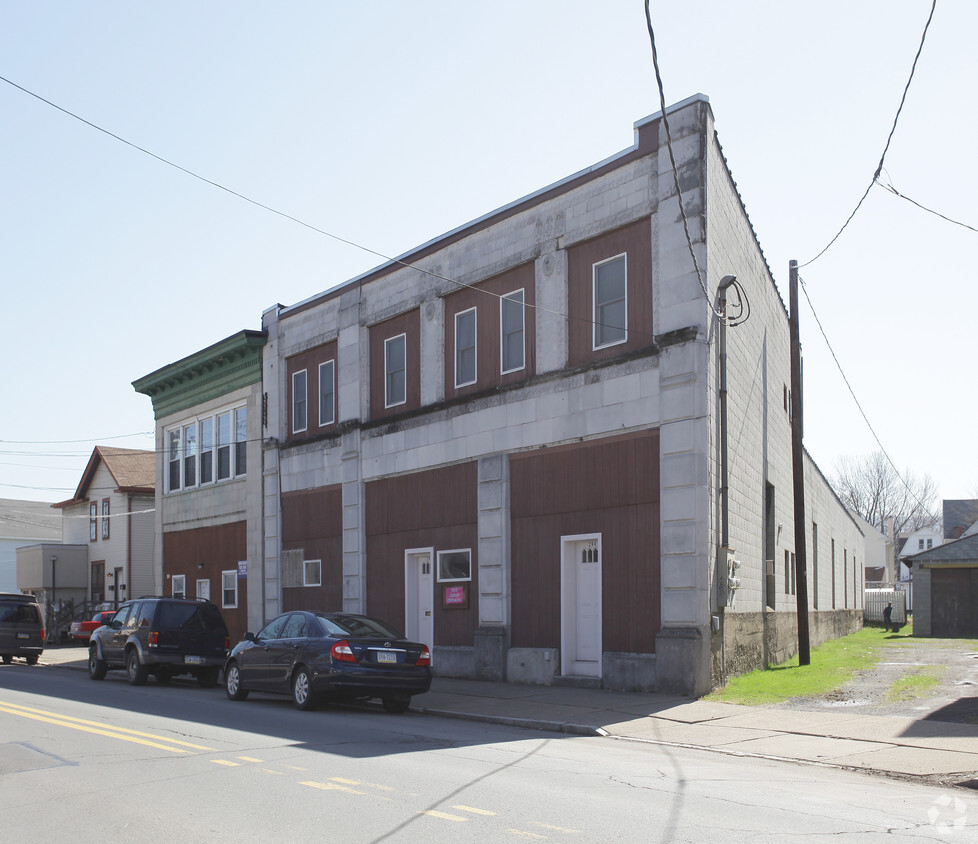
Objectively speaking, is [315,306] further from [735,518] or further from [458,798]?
[458,798]

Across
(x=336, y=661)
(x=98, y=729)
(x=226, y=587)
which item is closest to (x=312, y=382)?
(x=226, y=587)

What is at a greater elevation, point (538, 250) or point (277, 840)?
point (538, 250)

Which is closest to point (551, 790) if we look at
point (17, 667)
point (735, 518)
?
A: point (735, 518)

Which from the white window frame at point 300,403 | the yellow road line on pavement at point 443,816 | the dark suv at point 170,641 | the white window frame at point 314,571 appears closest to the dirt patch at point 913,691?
the yellow road line on pavement at point 443,816

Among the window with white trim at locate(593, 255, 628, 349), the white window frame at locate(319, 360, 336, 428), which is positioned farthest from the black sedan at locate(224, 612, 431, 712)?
the white window frame at locate(319, 360, 336, 428)

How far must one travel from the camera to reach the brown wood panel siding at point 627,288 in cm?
1847

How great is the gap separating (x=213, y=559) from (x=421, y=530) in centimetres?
1126

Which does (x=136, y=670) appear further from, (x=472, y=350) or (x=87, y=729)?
(x=472, y=350)

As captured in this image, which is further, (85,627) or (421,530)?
(85,627)

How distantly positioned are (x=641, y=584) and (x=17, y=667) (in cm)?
1833

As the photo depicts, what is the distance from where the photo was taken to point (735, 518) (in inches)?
747

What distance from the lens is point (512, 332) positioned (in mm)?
21234

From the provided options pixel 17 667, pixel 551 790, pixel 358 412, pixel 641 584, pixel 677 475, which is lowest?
pixel 17 667

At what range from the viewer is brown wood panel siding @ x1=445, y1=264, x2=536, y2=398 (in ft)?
68.0
